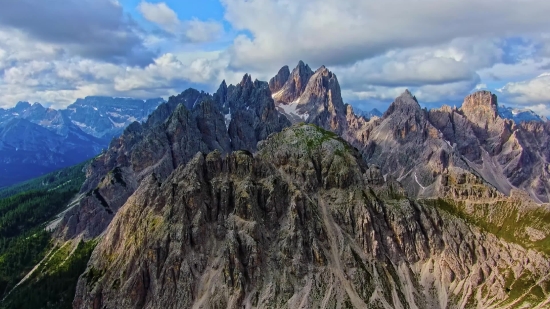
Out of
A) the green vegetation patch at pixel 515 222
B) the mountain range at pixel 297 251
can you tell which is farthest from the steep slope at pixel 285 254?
the green vegetation patch at pixel 515 222

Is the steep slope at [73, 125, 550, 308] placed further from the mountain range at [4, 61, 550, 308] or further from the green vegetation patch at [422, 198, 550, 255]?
the green vegetation patch at [422, 198, 550, 255]

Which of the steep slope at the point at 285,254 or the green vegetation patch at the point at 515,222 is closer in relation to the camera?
the steep slope at the point at 285,254

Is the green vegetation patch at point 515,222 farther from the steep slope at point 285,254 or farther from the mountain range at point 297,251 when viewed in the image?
the steep slope at point 285,254

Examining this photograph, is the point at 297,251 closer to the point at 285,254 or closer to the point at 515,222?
the point at 285,254

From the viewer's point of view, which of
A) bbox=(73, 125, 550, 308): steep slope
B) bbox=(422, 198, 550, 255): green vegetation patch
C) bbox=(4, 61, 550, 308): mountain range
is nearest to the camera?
bbox=(73, 125, 550, 308): steep slope

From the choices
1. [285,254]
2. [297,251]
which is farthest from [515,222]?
[285,254]

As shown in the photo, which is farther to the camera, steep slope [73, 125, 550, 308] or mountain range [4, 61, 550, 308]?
mountain range [4, 61, 550, 308]

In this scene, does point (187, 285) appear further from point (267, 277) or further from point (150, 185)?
point (150, 185)

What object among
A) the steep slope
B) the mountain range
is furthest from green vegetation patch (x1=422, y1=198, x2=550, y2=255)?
the steep slope

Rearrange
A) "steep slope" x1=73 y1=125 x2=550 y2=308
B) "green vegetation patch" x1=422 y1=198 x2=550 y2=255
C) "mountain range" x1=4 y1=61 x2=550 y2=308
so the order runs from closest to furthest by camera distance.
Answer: "steep slope" x1=73 y1=125 x2=550 y2=308 < "mountain range" x1=4 y1=61 x2=550 y2=308 < "green vegetation patch" x1=422 y1=198 x2=550 y2=255
